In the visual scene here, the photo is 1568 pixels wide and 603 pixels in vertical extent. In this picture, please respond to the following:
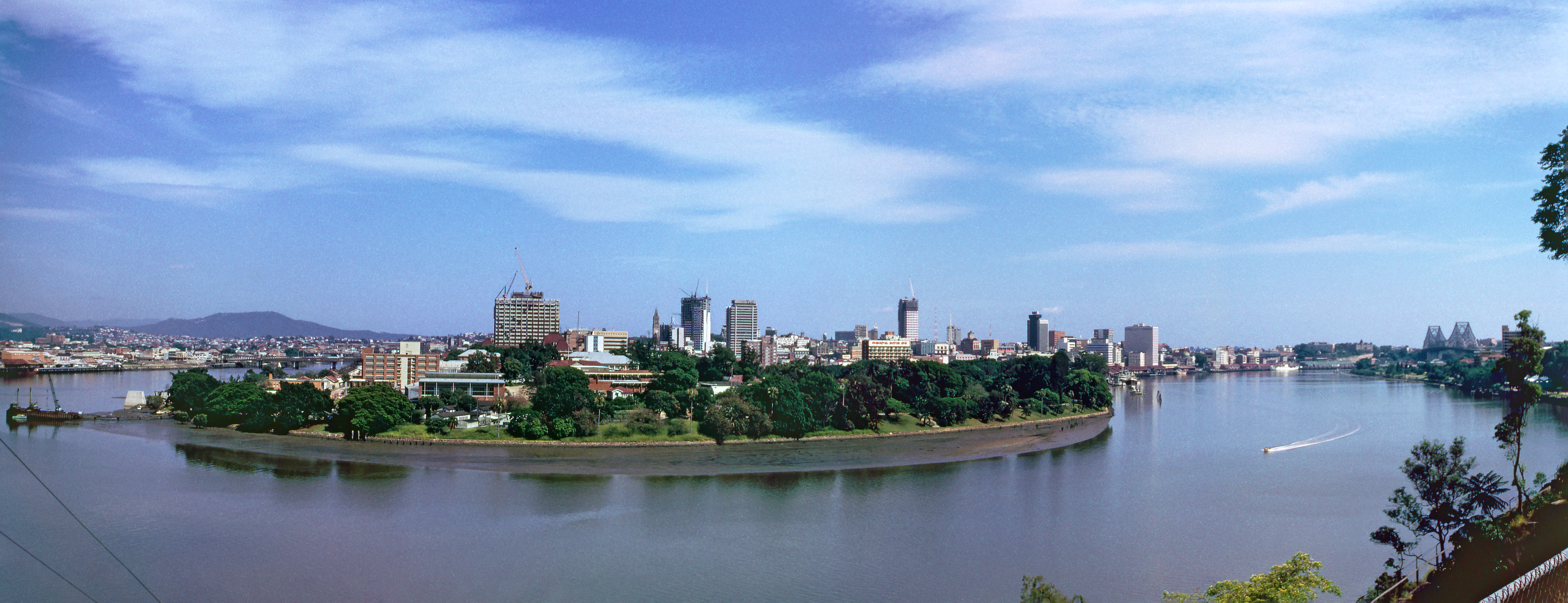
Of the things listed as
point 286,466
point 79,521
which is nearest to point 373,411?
point 286,466

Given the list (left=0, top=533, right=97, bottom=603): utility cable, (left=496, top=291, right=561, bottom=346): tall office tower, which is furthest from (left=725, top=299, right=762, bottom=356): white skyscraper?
(left=0, top=533, right=97, bottom=603): utility cable

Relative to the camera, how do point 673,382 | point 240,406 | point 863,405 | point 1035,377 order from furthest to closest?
point 1035,377
point 673,382
point 863,405
point 240,406

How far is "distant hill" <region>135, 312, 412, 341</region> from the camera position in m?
110

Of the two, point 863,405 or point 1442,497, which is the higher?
point 1442,497

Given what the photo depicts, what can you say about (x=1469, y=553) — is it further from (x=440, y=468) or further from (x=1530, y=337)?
(x=440, y=468)

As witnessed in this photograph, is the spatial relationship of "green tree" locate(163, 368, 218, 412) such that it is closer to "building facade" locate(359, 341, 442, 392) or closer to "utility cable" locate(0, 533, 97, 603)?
"building facade" locate(359, 341, 442, 392)

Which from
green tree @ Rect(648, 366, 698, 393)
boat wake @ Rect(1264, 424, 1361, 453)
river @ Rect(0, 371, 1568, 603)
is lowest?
river @ Rect(0, 371, 1568, 603)

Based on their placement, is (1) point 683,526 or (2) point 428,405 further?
(2) point 428,405

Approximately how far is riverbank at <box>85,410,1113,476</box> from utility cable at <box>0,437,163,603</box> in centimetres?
348

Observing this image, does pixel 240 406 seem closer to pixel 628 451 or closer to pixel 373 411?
pixel 373 411

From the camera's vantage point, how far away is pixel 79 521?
34.8 ft

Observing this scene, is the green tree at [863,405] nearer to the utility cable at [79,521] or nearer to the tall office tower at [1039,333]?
the utility cable at [79,521]

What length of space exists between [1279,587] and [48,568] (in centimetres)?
1098

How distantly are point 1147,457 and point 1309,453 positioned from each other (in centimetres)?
328
